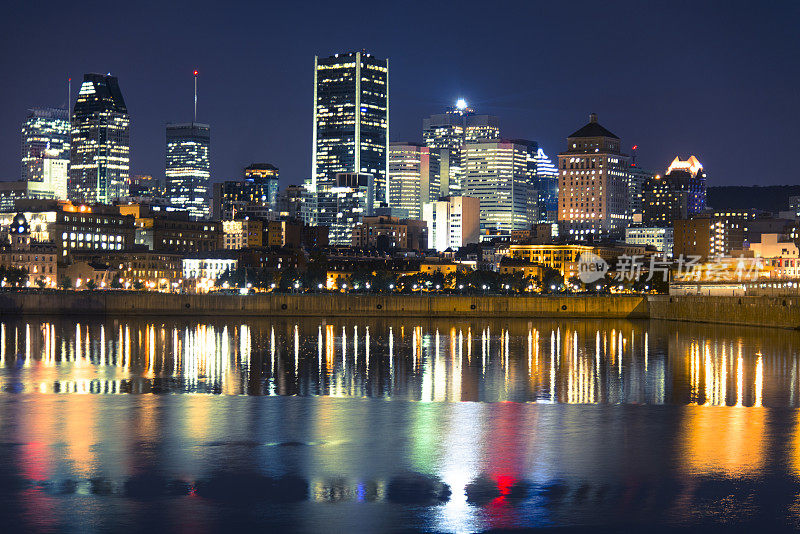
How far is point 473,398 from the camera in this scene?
4016 centimetres

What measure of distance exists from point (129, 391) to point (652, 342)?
49346 mm

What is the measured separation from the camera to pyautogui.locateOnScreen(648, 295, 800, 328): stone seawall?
9981 cm

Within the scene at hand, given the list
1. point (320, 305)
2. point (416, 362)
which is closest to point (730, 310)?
point (320, 305)

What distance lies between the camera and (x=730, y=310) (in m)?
110

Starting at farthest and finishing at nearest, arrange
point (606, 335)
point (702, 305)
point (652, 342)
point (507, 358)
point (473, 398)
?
1. point (702, 305)
2. point (606, 335)
3. point (652, 342)
4. point (507, 358)
5. point (473, 398)

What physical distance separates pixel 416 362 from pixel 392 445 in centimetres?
3046

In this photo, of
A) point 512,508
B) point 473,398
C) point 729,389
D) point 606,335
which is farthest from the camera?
point 606,335

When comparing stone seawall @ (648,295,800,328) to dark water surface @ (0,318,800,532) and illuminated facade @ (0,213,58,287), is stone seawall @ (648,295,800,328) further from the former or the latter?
illuminated facade @ (0,213,58,287)

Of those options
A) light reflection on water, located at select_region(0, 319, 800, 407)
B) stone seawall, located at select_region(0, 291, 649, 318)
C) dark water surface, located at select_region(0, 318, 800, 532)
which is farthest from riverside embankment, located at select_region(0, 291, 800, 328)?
dark water surface, located at select_region(0, 318, 800, 532)

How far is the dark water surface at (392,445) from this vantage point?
21266 millimetres

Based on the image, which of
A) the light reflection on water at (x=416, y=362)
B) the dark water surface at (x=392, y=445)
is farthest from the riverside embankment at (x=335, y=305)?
the dark water surface at (x=392, y=445)

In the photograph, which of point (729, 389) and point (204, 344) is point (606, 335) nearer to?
point (204, 344)

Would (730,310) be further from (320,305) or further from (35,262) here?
(35,262)

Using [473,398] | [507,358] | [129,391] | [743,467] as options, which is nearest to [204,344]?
[507,358]
